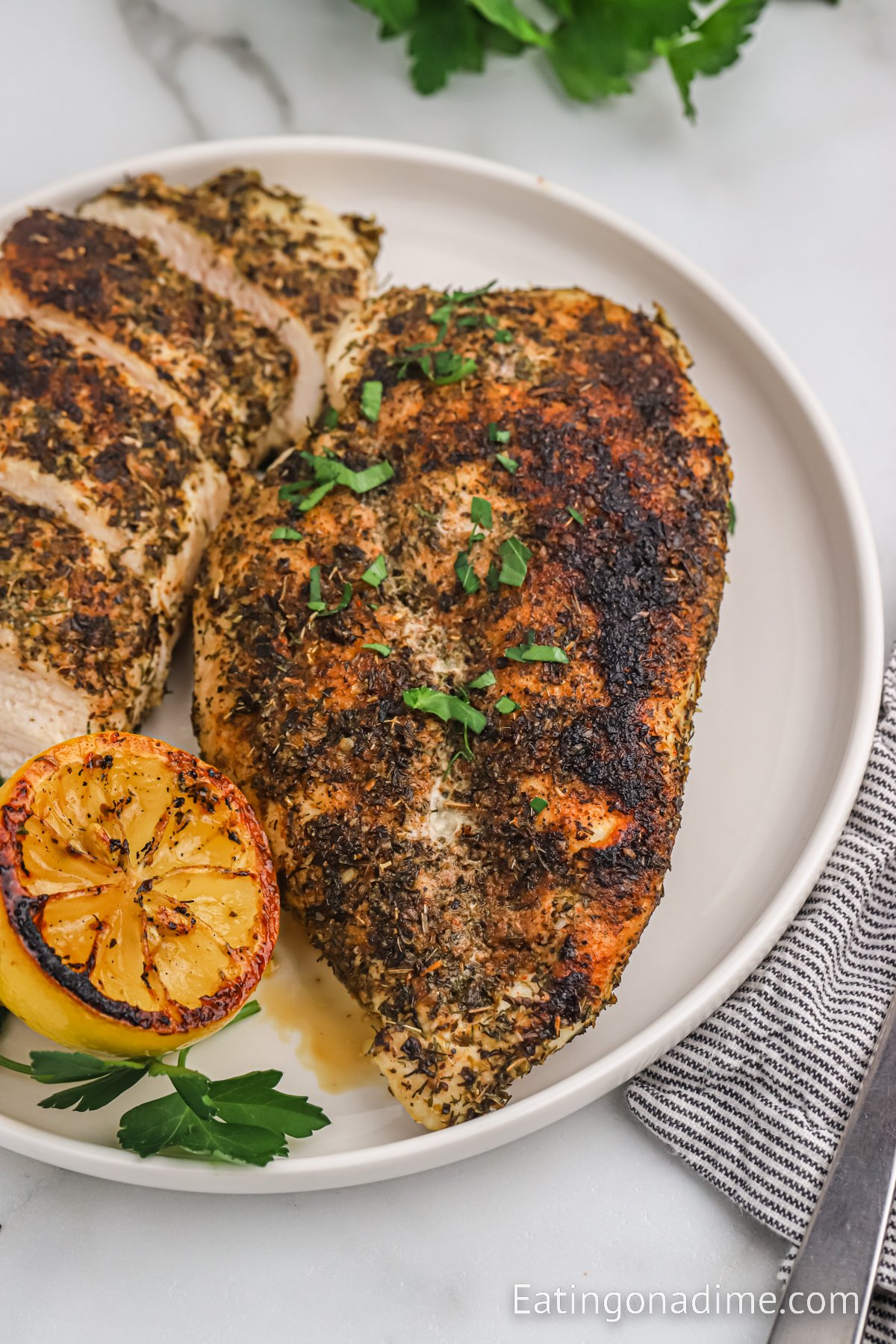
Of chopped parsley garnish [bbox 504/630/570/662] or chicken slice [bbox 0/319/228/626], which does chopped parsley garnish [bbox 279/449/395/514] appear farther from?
chopped parsley garnish [bbox 504/630/570/662]

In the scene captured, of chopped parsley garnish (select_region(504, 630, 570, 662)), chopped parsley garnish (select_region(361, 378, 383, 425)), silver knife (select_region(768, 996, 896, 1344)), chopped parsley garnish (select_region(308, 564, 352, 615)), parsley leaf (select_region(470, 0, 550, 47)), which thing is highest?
parsley leaf (select_region(470, 0, 550, 47))

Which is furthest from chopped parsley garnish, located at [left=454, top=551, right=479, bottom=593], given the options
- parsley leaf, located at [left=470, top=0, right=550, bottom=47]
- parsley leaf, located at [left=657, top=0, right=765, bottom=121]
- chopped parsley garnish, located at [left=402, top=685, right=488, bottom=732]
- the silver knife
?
parsley leaf, located at [left=657, top=0, right=765, bottom=121]

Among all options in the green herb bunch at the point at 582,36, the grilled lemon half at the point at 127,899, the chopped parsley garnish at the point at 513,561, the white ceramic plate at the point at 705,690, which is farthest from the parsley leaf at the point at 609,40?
the grilled lemon half at the point at 127,899

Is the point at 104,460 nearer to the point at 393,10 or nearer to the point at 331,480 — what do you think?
the point at 331,480

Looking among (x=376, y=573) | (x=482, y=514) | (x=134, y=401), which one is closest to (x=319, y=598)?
(x=376, y=573)

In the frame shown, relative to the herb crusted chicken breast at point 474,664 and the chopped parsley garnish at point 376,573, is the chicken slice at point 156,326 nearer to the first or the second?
the herb crusted chicken breast at point 474,664

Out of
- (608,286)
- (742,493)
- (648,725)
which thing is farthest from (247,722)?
(608,286)
